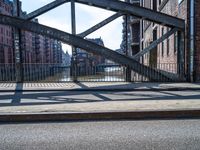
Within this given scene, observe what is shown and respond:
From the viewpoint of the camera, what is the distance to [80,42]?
17.0 metres

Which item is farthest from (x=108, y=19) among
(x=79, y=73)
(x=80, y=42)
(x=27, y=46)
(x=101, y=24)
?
(x=27, y=46)

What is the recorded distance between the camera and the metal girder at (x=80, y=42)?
1670 centimetres

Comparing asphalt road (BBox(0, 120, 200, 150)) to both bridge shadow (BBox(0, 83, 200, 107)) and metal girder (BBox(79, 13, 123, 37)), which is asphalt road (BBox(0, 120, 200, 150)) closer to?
bridge shadow (BBox(0, 83, 200, 107))

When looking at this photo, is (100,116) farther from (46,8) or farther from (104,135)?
(46,8)

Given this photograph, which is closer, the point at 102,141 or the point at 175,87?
the point at 102,141

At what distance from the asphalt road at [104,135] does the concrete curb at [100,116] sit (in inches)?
15.2

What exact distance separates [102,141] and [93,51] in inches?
469

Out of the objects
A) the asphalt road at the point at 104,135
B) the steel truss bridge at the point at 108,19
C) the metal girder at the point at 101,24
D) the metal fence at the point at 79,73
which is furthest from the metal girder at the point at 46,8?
the asphalt road at the point at 104,135

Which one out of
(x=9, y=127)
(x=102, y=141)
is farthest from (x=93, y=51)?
(x=102, y=141)

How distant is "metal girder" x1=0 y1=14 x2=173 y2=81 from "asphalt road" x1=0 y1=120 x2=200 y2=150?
10.2 m

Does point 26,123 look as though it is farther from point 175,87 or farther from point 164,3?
point 164,3

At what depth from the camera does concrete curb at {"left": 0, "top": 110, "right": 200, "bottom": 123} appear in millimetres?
7422

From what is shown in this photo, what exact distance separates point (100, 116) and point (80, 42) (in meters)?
10.0

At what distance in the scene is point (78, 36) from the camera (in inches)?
671
